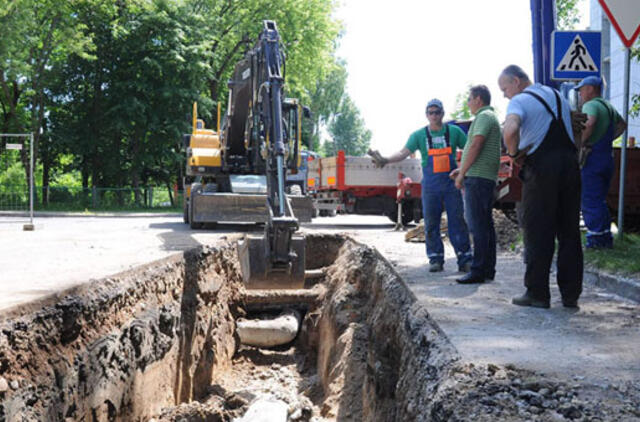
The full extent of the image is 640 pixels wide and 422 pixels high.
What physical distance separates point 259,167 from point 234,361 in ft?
12.7

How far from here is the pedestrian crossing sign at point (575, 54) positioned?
6961mm

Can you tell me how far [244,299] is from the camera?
334 inches

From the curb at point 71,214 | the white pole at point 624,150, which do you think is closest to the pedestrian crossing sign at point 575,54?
the white pole at point 624,150

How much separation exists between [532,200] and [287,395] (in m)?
3.33

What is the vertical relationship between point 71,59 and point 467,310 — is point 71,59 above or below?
above

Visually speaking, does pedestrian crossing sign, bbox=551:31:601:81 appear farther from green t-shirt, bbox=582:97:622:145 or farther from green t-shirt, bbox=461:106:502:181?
green t-shirt, bbox=461:106:502:181

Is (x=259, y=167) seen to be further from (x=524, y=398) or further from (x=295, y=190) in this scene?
(x=524, y=398)

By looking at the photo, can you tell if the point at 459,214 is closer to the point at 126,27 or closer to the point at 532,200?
the point at 532,200

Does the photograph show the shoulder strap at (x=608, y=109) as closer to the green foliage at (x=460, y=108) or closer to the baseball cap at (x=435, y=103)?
the baseball cap at (x=435, y=103)

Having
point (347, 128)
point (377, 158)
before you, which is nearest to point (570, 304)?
point (377, 158)

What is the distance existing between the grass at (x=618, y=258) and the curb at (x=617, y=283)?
0.47ft

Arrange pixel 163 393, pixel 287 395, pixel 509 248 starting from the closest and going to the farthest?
pixel 163 393, pixel 287 395, pixel 509 248

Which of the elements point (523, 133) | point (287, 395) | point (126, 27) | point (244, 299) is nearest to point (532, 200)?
point (523, 133)

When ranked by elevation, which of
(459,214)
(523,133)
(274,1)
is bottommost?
(459,214)
